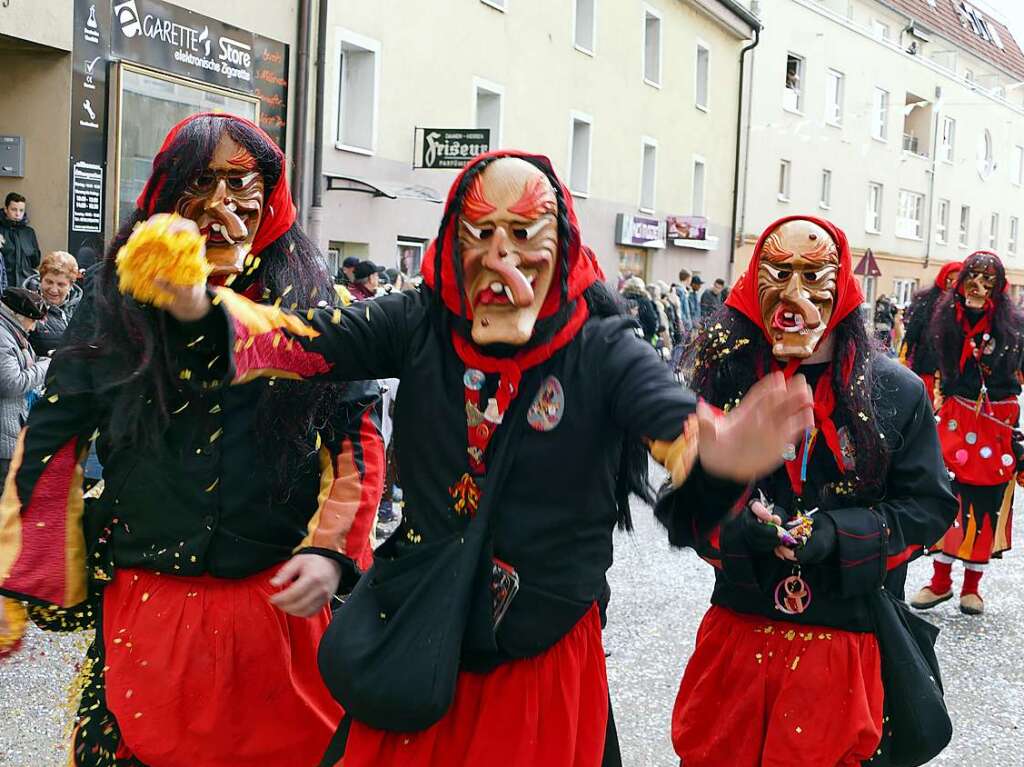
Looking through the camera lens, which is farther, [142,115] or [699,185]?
[699,185]

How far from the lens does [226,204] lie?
2.73m

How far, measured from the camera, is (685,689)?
3.39 meters

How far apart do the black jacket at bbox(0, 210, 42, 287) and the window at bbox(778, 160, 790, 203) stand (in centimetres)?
2373

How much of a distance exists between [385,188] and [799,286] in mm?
13839

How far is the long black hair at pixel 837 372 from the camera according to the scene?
315 cm

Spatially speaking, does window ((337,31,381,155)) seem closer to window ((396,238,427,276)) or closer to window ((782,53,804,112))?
window ((396,238,427,276))

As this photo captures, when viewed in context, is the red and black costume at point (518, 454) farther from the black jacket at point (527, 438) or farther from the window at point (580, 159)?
the window at point (580, 159)

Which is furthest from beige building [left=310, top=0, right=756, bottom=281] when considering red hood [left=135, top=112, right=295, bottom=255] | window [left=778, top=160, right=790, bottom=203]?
red hood [left=135, top=112, right=295, bottom=255]

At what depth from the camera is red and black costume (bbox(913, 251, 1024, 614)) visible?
6.41 metres

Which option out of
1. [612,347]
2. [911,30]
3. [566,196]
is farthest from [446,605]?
[911,30]

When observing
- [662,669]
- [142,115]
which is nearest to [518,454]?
[662,669]

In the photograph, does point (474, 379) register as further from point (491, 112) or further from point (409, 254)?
point (491, 112)

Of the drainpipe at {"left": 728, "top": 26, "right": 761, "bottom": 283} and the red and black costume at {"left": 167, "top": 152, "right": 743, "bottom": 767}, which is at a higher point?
the drainpipe at {"left": 728, "top": 26, "right": 761, "bottom": 283}

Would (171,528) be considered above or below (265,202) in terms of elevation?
below
